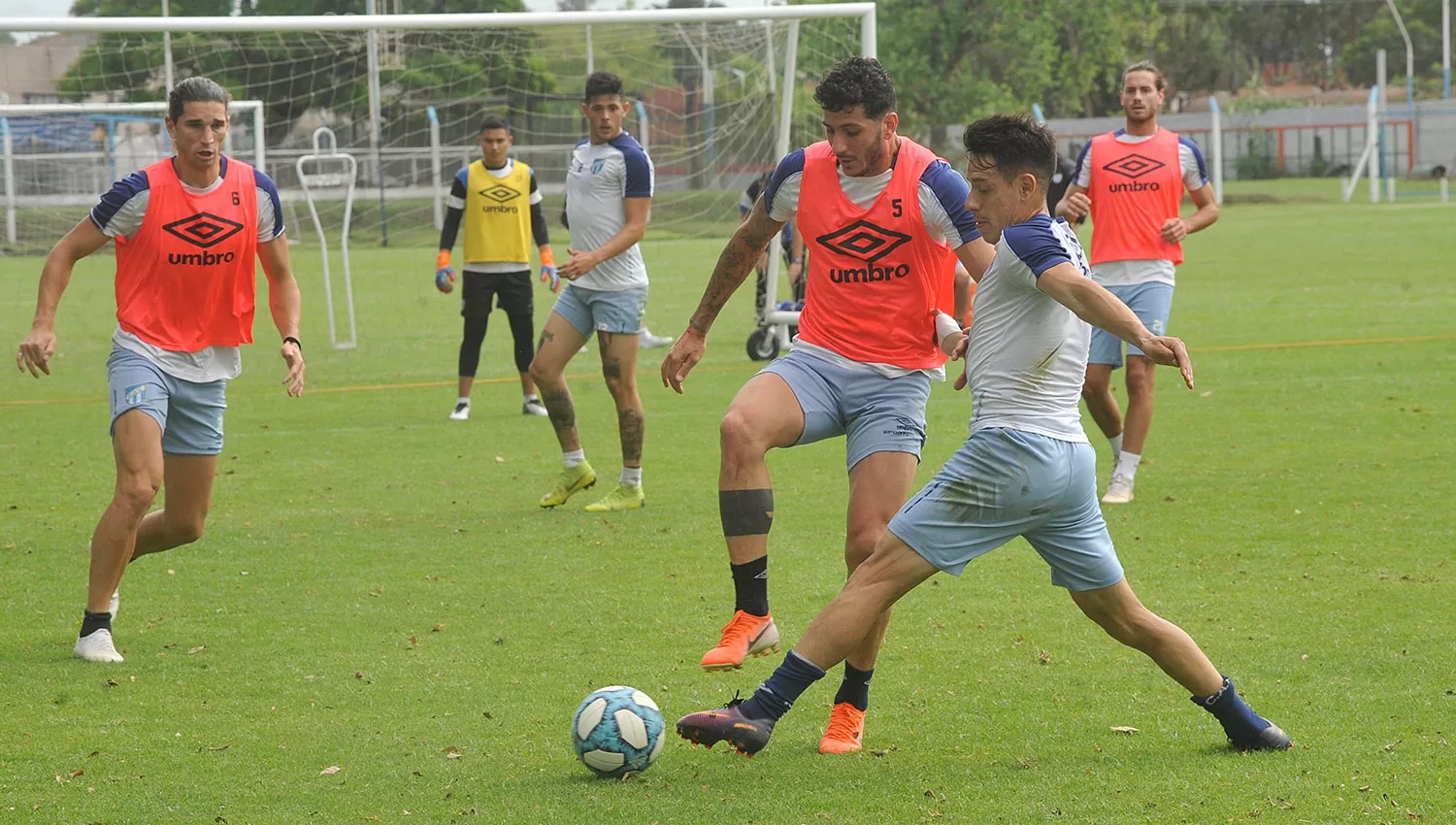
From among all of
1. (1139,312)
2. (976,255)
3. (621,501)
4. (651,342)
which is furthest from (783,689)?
(651,342)

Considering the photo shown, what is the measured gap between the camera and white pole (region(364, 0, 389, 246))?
1588cm

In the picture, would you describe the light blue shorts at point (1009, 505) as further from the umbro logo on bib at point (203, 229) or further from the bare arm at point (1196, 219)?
the bare arm at point (1196, 219)

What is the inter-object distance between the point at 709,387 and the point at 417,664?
855 cm

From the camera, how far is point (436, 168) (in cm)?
1772

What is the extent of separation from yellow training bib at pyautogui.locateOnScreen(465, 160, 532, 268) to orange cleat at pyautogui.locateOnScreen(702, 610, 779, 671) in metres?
7.86

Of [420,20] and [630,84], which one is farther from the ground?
[420,20]

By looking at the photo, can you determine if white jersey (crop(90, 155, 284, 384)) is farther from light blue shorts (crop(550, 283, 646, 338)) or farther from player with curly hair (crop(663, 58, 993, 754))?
light blue shorts (crop(550, 283, 646, 338))

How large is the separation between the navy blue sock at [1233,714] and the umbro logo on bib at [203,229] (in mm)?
4125

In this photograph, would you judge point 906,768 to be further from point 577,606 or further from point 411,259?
point 411,259

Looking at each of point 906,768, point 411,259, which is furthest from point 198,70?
point 906,768

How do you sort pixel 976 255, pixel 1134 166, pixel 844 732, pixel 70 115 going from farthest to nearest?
pixel 70 115 < pixel 1134 166 < pixel 976 255 < pixel 844 732

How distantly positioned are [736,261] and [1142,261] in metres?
4.32

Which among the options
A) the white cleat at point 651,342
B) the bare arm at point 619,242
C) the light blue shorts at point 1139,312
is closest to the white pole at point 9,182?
the white cleat at point 651,342

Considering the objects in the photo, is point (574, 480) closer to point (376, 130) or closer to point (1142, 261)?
point (1142, 261)
